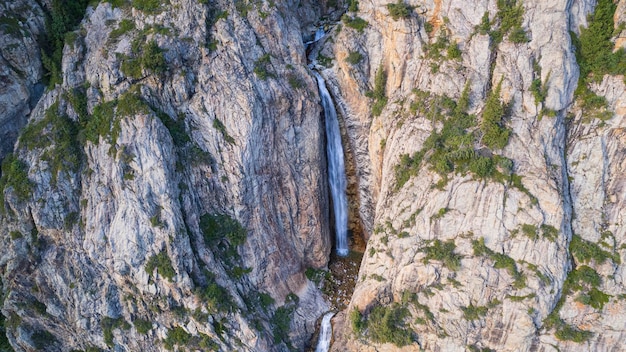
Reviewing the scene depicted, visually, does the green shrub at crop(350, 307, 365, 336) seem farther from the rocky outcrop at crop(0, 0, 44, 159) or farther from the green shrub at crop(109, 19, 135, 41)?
the rocky outcrop at crop(0, 0, 44, 159)

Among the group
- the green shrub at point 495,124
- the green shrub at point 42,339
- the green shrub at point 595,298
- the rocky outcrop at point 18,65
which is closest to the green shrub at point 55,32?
the rocky outcrop at point 18,65

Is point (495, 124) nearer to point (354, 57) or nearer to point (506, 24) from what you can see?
point (506, 24)

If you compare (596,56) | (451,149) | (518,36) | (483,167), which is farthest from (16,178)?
(596,56)

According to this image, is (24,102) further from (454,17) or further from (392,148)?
(454,17)

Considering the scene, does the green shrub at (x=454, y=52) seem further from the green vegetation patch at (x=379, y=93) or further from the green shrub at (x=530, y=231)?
the green shrub at (x=530, y=231)

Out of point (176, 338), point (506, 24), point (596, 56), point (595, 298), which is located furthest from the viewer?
point (176, 338)

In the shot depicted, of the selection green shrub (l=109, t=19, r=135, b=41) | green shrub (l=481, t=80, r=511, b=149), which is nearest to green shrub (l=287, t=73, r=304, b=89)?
green shrub (l=109, t=19, r=135, b=41)
